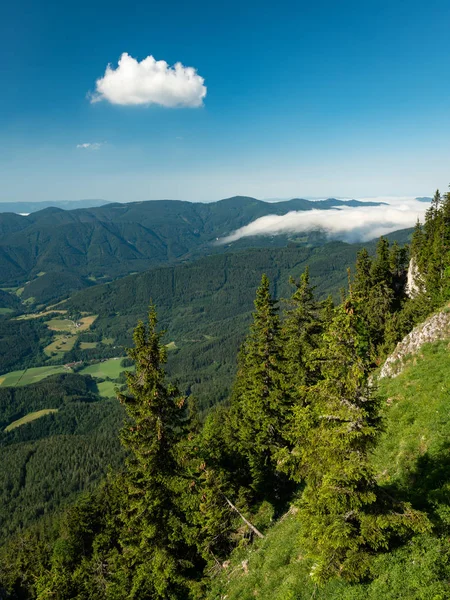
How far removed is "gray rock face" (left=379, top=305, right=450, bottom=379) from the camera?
27781 mm

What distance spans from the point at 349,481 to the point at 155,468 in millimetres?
13994

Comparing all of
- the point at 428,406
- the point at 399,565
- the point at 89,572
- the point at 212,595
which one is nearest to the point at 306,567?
the point at 399,565

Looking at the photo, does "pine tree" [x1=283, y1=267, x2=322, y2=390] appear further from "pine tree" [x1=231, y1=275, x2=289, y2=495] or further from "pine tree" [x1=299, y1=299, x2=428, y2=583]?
"pine tree" [x1=299, y1=299, x2=428, y2=583]

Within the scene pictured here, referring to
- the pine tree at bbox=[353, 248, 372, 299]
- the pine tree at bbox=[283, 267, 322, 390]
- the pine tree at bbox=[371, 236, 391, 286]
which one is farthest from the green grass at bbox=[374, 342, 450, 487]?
the pine tree at bbox=[371, 236, 391, 286]

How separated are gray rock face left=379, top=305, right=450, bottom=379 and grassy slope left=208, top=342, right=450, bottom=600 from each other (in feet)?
3.58

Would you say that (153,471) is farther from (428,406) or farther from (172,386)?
(428,406)

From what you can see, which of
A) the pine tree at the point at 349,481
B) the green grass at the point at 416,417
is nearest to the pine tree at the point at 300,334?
the green grass at the point at 416,417

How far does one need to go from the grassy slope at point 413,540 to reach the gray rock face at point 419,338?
109 cm

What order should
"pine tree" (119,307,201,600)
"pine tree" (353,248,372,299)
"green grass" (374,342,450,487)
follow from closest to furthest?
"green grass" (374,342,450,487) → "pine tree" (119,307,201,600) → "pine tree" (353,248,372,299)

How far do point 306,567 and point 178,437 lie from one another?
10.3 metres

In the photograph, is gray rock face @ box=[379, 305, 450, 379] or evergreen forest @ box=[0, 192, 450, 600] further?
gray rock face @ box=[379, 305, 450, 379]

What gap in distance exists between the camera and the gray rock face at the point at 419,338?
27781 millimetres

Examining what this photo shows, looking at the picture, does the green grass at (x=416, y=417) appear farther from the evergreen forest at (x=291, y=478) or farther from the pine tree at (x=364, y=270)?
the pine tree at (x=364, y=270)

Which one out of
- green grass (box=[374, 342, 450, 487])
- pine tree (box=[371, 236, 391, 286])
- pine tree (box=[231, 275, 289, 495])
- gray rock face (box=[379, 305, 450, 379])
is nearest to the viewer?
green grass (box=[374, 342, 450, 487])
